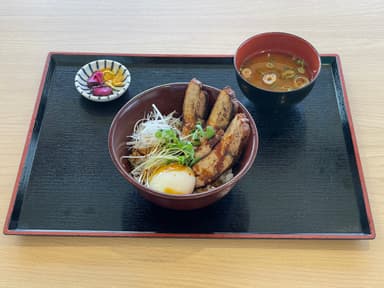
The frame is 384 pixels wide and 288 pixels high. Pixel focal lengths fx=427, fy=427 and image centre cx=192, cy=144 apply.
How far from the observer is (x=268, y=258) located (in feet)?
3.61

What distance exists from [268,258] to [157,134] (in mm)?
446

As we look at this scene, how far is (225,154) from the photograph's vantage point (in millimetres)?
1137

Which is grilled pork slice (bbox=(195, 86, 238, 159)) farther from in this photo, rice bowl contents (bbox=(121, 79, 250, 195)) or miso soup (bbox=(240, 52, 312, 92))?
miso soup (bbox=(240, 52, 312, 92))

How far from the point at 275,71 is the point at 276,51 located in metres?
0.08

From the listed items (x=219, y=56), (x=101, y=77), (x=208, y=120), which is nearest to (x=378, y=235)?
(x=208, y=120)

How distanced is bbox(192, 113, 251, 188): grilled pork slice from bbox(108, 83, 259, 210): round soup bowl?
0.03m

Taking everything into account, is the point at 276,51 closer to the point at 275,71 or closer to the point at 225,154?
the point at 275,71

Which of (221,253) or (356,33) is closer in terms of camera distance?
(221,253)

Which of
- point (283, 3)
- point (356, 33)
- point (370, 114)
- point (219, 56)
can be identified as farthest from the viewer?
point (283, 3)

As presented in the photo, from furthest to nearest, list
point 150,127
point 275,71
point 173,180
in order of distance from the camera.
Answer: point 275,71, point 150,127, point 173,180

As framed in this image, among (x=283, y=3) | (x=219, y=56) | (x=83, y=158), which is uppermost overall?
(x=283, y=3)

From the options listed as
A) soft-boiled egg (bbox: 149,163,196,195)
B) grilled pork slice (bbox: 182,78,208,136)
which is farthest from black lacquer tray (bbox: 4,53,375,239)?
grilled pork slice (bbox: 182,78,208,136)

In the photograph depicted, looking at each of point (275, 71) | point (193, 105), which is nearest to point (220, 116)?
point (193, 105)

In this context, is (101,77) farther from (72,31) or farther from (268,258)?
(268,258)
